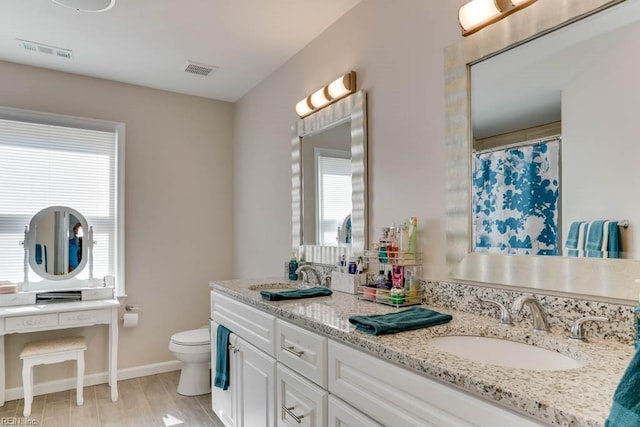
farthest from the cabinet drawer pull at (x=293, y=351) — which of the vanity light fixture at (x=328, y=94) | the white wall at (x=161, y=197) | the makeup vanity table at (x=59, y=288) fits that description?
the white wall at (x=161, y=197)

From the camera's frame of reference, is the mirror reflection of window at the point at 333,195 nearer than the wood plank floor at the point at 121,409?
Yes

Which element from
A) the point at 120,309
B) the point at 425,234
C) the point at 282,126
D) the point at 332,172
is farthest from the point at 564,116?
the point at 120,309

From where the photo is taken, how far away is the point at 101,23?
247 centimetres

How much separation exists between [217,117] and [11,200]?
181 cm

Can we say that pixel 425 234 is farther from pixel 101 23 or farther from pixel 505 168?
pixel 101 23

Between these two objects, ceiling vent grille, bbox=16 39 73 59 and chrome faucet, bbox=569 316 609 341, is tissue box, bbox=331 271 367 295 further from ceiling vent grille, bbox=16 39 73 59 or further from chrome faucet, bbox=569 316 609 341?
ceiling vent grille, bbox=16 39 73 59

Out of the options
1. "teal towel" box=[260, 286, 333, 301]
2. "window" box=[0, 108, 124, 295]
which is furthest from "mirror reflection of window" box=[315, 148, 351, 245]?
"window" box=[0, 108, 124, 295]

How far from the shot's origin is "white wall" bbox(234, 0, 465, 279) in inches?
71.0

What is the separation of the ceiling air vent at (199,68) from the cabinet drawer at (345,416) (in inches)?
104

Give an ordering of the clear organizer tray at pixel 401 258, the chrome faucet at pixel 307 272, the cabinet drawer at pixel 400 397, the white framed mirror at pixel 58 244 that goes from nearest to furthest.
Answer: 1. the cabinet drawer at pixel 400 397
2. the clear organizer tray at pixel 401 258
3. the chrome faucet at pixel 307 272
4. the white framed mirror at pixel 58 244

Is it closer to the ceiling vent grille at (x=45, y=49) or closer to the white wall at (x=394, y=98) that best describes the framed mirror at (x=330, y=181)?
the white wall at (x=394, y=98)

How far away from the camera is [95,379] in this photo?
10.9 feet

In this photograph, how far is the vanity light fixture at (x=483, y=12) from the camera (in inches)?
58.4

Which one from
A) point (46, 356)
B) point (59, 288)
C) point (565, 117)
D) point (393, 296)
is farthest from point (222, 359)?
point (565, 117)
